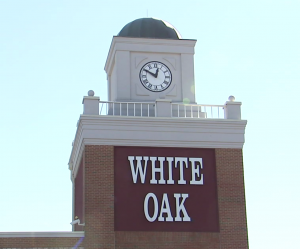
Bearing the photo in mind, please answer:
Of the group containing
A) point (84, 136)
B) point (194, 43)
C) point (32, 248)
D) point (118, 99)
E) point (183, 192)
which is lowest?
point (32, 248)

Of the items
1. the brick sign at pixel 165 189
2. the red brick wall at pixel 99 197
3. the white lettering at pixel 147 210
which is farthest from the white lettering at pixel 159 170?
the red brick wall at pixel 99 197

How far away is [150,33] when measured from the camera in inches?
1348

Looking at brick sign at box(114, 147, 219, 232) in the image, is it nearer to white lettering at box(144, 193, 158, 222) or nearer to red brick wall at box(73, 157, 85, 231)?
white lettering at box(144, 193, 158, 222)

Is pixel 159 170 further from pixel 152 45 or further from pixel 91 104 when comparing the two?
pixel 152 45

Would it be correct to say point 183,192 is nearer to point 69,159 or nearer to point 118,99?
point 118,99

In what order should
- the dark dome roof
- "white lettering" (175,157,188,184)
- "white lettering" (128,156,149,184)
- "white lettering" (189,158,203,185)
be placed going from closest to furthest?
"white lettering" (128,156,149,184), "white lettering" (175,157,188,184), "white lettering" (189,158,203,185), the dark dome roof

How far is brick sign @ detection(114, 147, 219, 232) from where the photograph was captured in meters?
29.3

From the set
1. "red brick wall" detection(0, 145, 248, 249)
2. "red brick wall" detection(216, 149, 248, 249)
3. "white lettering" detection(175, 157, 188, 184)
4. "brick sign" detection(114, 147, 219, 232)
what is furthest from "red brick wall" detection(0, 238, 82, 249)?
"red brick wall" detection(216, 149, 248, 249)

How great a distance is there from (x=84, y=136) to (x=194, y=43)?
24.9 ft

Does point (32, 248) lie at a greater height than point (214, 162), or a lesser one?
lesser

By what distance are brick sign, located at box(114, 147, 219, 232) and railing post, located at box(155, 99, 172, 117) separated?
1.58m

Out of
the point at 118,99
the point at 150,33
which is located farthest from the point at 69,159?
the point at 150,33

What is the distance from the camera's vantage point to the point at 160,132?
30.5 metres

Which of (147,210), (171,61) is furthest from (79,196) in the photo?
(171,61)
